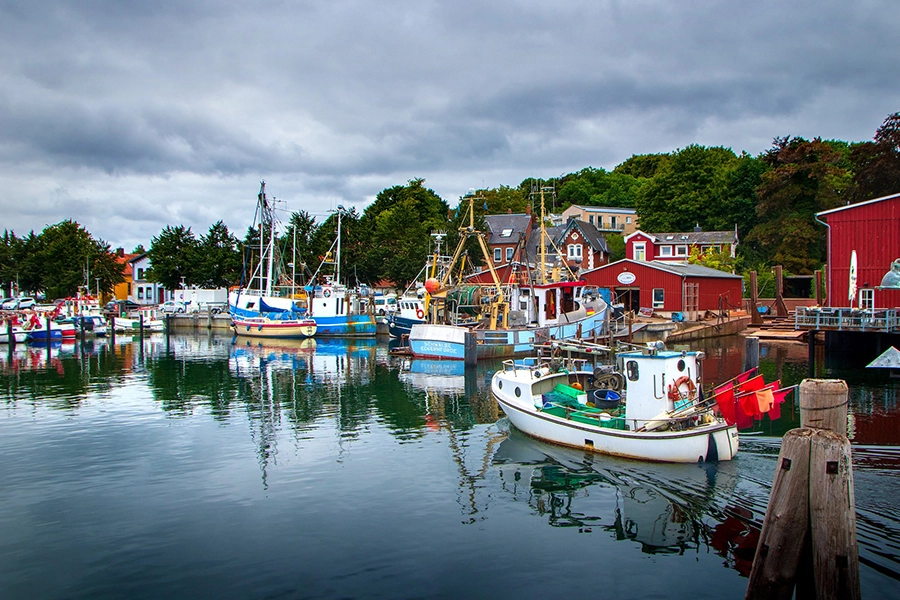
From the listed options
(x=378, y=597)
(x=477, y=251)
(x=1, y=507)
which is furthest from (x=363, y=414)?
(x=477, y=251)

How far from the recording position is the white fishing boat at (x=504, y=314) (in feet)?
131

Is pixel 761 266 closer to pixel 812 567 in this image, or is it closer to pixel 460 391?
pixel 460 391

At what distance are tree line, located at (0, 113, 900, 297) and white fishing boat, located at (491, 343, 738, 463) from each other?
4413 centimetres

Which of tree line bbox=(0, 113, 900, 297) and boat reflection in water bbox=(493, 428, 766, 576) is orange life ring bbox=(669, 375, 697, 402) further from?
tree line bbox=(0, 113, 900, 297)

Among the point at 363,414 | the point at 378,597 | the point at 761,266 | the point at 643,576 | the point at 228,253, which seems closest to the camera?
the point at 378,597

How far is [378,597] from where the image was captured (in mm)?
10297

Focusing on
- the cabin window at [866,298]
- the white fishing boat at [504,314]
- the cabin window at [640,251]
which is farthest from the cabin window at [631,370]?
the cabin window at [640,251]

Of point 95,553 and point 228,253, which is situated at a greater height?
point 228,253

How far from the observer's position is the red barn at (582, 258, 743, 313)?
176 feet

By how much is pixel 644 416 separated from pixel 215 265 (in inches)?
2866

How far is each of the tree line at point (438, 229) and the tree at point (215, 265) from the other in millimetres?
118

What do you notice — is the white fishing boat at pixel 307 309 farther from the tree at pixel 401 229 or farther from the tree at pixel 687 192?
the tree at pixel 687 192

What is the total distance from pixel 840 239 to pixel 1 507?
38.0m

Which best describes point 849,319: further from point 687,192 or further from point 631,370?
point 687,192
